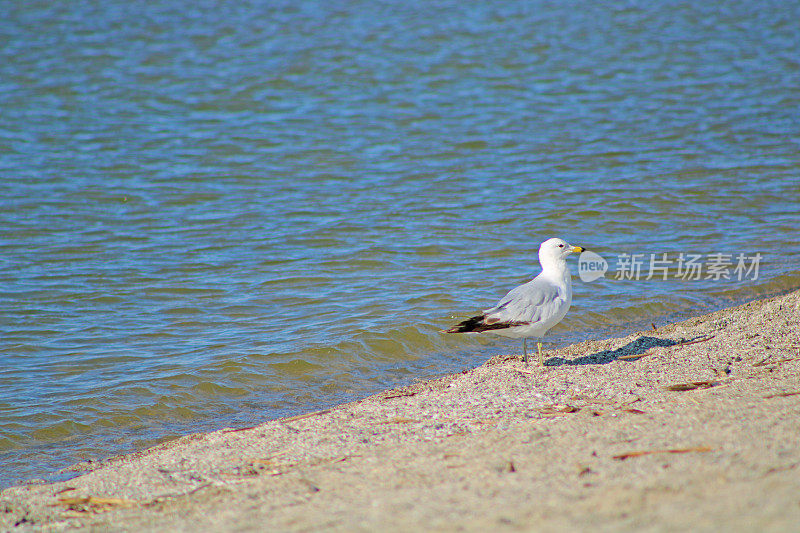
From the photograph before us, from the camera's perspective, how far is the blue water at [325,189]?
20.8ft

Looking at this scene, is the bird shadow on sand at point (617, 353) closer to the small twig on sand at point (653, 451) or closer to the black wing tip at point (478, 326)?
the black wing tip at point (478, 326)

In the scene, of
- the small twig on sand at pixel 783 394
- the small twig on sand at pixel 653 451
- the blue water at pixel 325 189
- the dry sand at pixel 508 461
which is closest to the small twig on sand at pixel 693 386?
the dry sand at pixel 508 461

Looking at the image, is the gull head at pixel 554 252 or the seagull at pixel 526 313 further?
the gull head at pixel 554 252

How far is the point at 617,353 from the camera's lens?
19.2 feet

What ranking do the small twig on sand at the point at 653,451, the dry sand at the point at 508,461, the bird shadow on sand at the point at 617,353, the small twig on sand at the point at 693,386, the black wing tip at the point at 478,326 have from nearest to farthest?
the dry sand at the point at 508,461 → the small twig on sand at the point at 653,451 → the small twig on sand at the point at 693,386 → the black wing tip at the point at 478,326 → the bird shadow on sand at the point at 617,353

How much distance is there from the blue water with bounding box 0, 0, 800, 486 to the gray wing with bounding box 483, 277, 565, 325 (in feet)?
2.93

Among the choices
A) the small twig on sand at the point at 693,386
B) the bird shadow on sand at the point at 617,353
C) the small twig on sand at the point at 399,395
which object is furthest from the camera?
the bird shadow on sand at the point at 617,353

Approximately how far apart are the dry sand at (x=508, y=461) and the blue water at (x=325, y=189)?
968 mm

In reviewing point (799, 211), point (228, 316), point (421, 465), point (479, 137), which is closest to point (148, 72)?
point (479, 137)

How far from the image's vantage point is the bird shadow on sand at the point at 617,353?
5747 mm

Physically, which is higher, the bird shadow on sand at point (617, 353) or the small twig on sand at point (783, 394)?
the small twig on sand at point (783, 394)

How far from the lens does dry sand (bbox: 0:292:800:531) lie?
3.04 m

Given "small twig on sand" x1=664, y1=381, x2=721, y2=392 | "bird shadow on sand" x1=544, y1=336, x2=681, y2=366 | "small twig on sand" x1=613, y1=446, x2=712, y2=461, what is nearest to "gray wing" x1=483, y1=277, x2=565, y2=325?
"bird shadow on sand" x1=544, y1=336, x2=681, y2=366

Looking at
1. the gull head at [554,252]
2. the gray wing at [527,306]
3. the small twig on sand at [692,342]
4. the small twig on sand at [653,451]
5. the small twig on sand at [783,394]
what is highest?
the gull head at [554,252]
